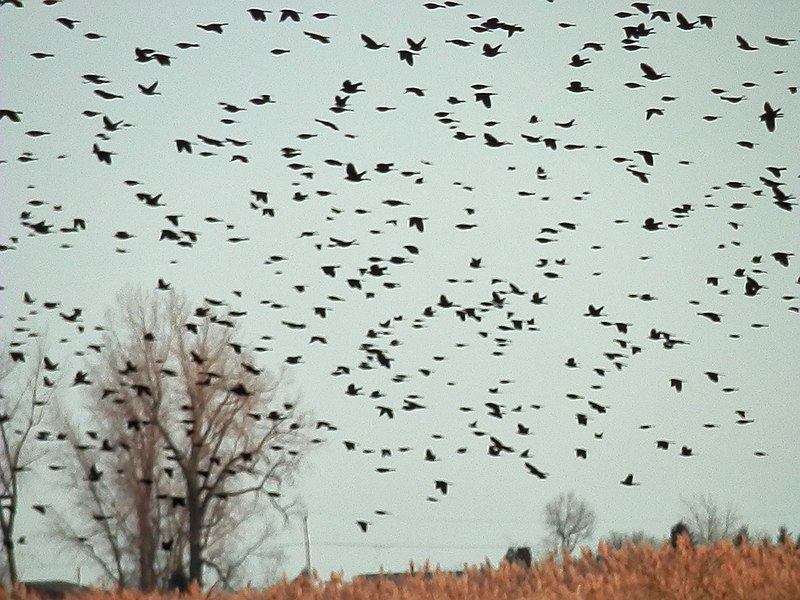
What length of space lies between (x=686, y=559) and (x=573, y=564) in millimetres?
2095

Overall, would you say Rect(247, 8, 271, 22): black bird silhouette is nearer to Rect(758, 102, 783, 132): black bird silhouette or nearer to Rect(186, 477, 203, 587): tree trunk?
Rect(758, 102, 783, 132): black bird silhouette

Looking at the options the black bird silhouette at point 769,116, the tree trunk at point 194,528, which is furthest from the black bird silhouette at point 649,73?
the tree trunk at point 194,528

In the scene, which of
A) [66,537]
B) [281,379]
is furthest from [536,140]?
[66,537]

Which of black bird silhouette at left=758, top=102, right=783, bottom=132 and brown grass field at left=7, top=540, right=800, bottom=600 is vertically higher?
black bird silhouette at left=758, top=102, right=783, bottom=132

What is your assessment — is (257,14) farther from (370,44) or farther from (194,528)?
(194,528)

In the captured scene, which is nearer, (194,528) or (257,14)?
(257,14)

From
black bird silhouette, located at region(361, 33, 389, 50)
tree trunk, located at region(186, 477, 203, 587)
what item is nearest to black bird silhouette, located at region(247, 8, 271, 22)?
black bird silhouette, located at region(361, 33, 389, 50)

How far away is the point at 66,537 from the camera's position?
162 ft

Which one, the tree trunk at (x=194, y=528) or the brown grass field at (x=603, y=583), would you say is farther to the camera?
the tree trunk at (x=194, y=528)

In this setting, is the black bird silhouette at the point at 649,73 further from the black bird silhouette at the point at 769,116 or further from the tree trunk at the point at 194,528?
the tree trunk at the point at 194,528

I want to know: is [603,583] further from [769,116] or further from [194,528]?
[194,528]

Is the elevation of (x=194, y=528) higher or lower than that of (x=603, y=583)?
higher

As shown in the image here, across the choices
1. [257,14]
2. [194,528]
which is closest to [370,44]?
[257,14]

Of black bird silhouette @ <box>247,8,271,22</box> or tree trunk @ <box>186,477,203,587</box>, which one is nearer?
black bird silhouette @ <box>247,8,271,22</box>
